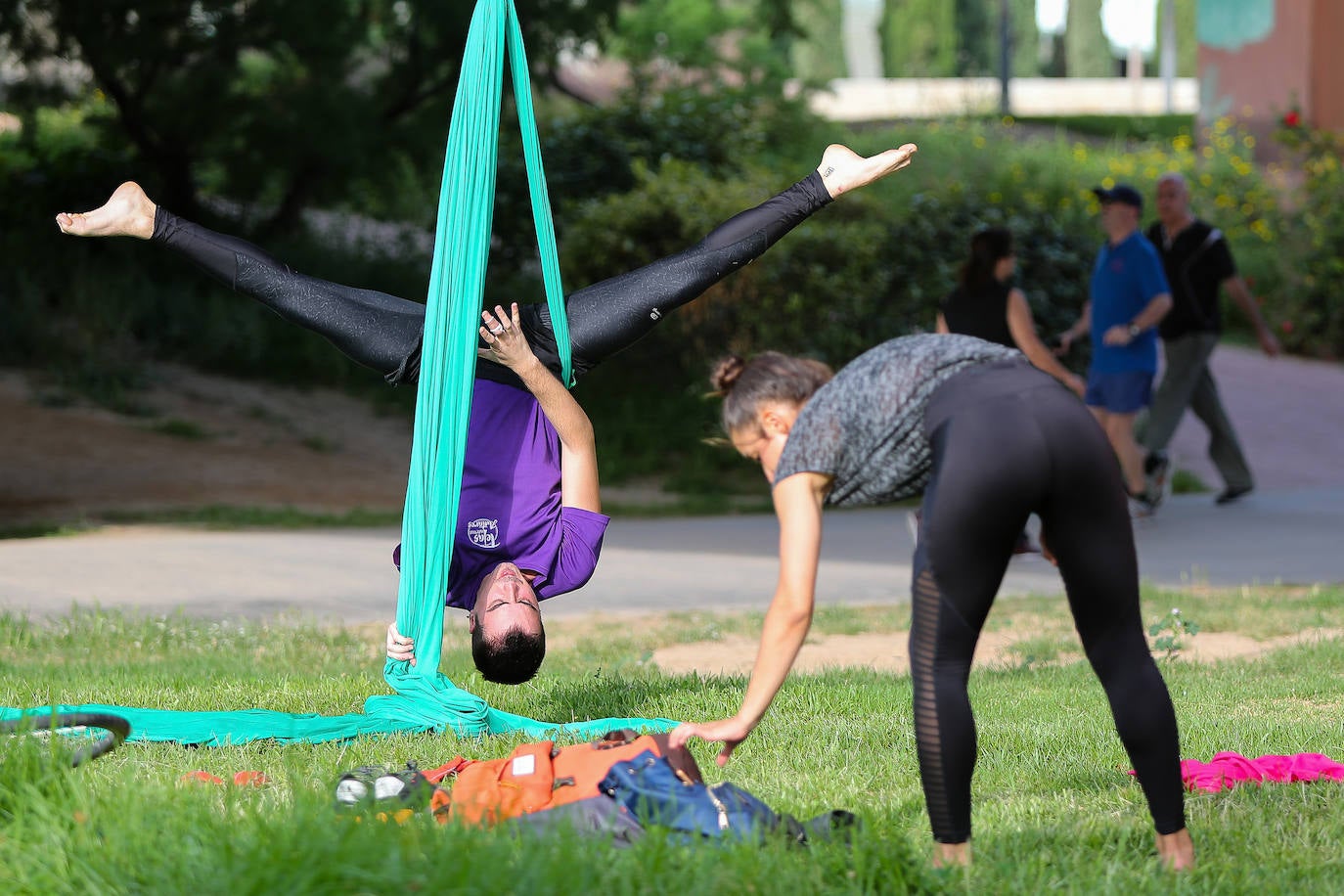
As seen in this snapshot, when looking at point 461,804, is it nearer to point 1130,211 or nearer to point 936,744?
point 936,744

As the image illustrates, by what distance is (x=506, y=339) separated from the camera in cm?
449

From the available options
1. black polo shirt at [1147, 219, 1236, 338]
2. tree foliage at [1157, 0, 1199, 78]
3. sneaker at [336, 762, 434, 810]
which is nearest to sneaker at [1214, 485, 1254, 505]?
black polo shirt at [1147, 219, 1236, 338]

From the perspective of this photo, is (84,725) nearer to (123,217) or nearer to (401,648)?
(401,648)

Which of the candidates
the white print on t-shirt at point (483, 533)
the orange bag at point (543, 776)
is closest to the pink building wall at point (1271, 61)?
the white print on t-shirt at point (483, 533)

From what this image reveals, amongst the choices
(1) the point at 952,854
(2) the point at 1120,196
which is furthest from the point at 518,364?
(2) the point at 1120,196

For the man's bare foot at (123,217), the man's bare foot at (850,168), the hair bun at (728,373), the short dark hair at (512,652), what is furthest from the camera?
the man's bare foot at (123,217)

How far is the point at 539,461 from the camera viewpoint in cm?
493

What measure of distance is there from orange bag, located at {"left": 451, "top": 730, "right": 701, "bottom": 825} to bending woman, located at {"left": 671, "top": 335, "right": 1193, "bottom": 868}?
0.34 m

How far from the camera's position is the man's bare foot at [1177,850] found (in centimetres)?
313

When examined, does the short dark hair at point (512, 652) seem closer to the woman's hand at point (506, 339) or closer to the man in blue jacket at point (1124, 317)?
the woman's hand at point (506, 339)

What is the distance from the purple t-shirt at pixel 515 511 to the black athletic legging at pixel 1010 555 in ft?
5.88

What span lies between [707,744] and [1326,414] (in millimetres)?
12220

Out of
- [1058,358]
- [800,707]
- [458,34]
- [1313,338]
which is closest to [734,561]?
[800,707]

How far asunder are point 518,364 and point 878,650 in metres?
2.58
